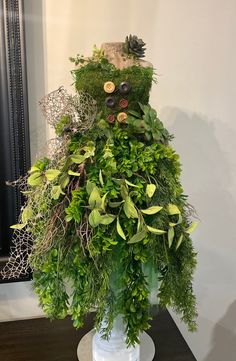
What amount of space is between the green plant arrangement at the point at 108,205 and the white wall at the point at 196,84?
→ 0.36 meters

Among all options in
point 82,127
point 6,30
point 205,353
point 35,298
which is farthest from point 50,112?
point 205,353

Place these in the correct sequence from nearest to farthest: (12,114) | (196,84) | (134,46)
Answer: (134,46), (12,114), (196,84)

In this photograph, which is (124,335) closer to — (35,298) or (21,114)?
(35,298)

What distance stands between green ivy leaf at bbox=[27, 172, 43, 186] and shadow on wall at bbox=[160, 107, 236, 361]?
0.58 meters

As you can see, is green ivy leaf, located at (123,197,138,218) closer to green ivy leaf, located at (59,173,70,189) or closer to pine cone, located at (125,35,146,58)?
green ivy leaf, located at (59,173,70,189)

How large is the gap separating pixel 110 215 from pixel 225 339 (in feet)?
3.09

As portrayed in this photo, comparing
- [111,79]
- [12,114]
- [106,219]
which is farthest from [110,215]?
[12,114]

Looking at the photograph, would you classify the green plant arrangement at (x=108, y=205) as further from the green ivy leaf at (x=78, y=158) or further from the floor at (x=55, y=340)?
the floor at (x=55, y=340)

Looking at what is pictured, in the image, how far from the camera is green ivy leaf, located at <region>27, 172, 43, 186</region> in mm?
699

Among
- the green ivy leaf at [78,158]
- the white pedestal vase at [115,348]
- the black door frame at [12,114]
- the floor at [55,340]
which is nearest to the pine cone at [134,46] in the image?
the green ivy leaf at [78,158]

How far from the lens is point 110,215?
635 millimetres

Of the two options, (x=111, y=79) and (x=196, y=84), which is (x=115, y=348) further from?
(x=196, y=84)

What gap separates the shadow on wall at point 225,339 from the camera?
128cm

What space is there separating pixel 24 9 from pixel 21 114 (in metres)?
0.28
